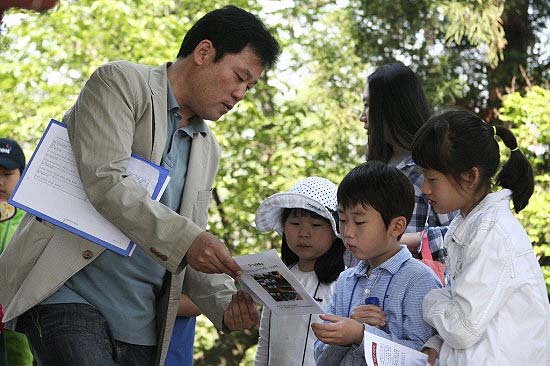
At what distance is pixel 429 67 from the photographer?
12.0 m

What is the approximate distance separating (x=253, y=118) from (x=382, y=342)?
30.7 ft

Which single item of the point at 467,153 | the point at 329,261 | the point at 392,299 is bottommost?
the point at 329,261

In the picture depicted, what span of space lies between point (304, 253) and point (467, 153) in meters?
1.23

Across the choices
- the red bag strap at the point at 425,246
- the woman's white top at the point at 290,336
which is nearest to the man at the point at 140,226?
the woman's white top at the point at 290,336

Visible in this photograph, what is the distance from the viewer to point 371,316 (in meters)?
3.20

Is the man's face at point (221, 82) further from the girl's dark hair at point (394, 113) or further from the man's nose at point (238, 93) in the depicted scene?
the girl's dark hair at point (394, 113)

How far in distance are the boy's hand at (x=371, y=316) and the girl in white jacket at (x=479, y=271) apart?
17 centimetres

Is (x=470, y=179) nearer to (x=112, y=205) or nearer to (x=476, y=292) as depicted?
(x=476, y=292)

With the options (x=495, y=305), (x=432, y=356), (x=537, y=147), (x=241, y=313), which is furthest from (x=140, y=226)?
(x=537, y=147)

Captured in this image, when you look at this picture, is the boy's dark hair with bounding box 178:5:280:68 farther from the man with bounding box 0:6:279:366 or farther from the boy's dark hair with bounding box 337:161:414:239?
the boy's dark hair with bounding box 337:161:414:239

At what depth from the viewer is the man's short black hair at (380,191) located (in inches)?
137

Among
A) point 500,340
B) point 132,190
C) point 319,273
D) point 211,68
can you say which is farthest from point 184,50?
point 500,340

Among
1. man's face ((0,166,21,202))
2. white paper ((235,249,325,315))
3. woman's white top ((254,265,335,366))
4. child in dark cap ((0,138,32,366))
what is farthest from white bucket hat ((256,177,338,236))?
man's face ((0,166,21,202))

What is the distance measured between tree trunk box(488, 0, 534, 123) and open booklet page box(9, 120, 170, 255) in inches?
365
